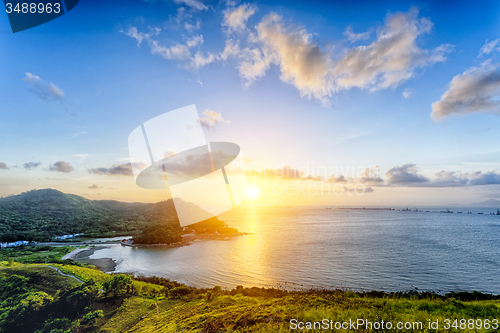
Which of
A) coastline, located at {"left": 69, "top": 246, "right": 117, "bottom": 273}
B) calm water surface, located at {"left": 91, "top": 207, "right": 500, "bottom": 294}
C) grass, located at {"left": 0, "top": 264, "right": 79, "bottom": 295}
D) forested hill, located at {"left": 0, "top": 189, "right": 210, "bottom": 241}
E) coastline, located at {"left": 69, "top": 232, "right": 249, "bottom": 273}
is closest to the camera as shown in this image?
grass, located at {"left": 0, "top": 264, "right": 79, "bottom": 295}

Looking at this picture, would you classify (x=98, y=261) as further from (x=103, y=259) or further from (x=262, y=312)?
(x=262, y=312)

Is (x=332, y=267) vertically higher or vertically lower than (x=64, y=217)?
lower

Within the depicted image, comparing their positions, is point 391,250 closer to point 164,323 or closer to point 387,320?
point 387,320

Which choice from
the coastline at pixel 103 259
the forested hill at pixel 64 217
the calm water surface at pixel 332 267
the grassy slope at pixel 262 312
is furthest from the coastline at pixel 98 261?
the forested hill at pixel 64 217

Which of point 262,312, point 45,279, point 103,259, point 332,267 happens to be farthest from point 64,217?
point 262,312

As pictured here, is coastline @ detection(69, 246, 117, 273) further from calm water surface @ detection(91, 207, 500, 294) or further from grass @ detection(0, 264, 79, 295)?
grass @ detection(0, 264, 79, 295)

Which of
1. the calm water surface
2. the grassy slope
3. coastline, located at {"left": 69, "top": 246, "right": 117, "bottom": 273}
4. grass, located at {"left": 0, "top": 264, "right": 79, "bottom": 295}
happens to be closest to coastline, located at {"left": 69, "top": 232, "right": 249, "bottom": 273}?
coastline, located at {"left": 69, "top": 246, "right": 117, "bottom": 273}
